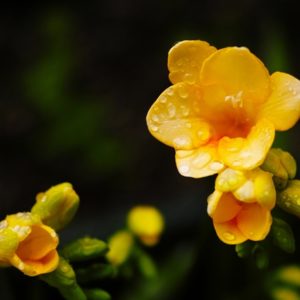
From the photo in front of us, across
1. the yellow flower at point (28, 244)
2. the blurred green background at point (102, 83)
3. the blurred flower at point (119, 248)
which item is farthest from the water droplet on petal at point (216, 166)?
the blurred green background at point (102, 83)

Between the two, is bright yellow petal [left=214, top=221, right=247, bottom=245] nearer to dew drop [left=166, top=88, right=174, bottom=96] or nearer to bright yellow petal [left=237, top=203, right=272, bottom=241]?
bright yellow petal [left=237, top=203, right=272, bottom=241]

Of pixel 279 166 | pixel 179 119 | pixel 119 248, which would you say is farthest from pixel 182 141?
pixel 119 248

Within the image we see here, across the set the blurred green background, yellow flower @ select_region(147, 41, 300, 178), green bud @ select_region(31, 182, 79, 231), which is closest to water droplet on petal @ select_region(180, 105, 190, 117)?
yellow flower @ select_region(147, 41, 300, 178)

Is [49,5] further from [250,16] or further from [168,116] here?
[168,116]

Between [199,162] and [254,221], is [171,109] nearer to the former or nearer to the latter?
[199,162]

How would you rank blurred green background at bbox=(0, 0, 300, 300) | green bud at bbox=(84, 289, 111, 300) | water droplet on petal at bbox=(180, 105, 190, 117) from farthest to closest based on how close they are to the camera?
blurred green background at bbox=(0, 0, 300, 300), green bud at bbox=(84, 289, 111, 300), water droplet on petal at bbox=(180, 105, 190, 117)
